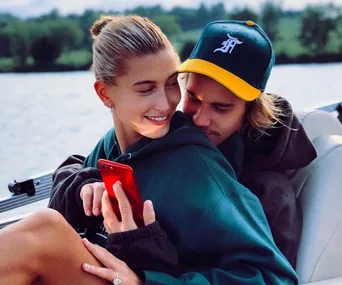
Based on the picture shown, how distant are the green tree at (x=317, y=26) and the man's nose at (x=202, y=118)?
445cm

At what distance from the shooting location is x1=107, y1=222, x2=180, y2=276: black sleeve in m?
1.29

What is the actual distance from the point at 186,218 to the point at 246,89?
415 millimetres

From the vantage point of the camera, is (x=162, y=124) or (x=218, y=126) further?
(x=218, y=126)

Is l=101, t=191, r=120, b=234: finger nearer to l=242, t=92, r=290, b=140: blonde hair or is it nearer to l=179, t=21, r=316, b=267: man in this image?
l=179, t=21, r=316, b=267: man

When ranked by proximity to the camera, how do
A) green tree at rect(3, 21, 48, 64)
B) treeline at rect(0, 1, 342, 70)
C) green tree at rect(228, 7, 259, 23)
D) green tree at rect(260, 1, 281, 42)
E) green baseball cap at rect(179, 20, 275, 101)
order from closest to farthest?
green baseball cap at rect(179, 20, 275, 101) → treeline at rect(0, 1, 342, 70) → green tree at rect(3, 21, 48, 64) → green tree at rect(228, 7, 259, 23) → green tree at rect(260, 1, 281, 42)

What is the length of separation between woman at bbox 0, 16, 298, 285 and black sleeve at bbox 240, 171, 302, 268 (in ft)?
0.51

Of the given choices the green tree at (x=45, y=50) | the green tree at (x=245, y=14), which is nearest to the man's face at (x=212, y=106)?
the green tree at (x=45, y=50)

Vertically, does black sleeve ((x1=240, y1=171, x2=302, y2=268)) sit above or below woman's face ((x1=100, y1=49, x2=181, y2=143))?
below

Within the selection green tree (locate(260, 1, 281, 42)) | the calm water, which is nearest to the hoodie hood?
the calm water

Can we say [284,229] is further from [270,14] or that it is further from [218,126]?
[270,14]

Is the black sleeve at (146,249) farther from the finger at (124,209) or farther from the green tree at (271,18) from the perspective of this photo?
the green tree at (271,18)

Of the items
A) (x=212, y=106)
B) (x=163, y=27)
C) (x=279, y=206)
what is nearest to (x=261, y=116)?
(x=212, y=106)

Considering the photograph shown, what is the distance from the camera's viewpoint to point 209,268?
1359 mm

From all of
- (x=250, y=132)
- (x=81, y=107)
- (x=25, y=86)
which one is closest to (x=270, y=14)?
(x=81, y=107)
